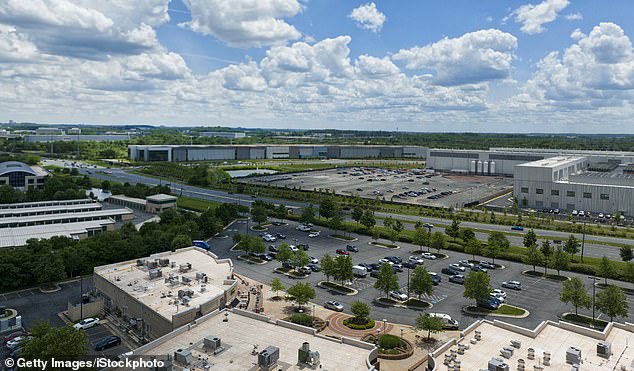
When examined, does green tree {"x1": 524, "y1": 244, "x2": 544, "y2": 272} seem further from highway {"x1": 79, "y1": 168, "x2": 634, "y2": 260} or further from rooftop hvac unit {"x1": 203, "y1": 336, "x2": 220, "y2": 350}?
rooftop hvac unit {"x1": 203, "y1": 336, "x2": 220, "y2": 350}

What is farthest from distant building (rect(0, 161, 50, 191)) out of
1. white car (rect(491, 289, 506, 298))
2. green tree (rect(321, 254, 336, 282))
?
white car (rect(491, 289, 506, 298))

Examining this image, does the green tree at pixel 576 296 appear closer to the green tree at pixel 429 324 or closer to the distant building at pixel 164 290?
the green tree at pixel 429 324

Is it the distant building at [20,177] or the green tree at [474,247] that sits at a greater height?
the distant building at [20,177]

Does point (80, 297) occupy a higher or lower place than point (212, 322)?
lower

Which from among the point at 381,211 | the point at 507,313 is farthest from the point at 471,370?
the point at 381,211

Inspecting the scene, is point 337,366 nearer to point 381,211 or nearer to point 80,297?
point 80,297

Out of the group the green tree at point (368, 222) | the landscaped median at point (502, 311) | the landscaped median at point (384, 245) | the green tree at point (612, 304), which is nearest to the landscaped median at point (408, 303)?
the landscaped median at point (502, 311)
